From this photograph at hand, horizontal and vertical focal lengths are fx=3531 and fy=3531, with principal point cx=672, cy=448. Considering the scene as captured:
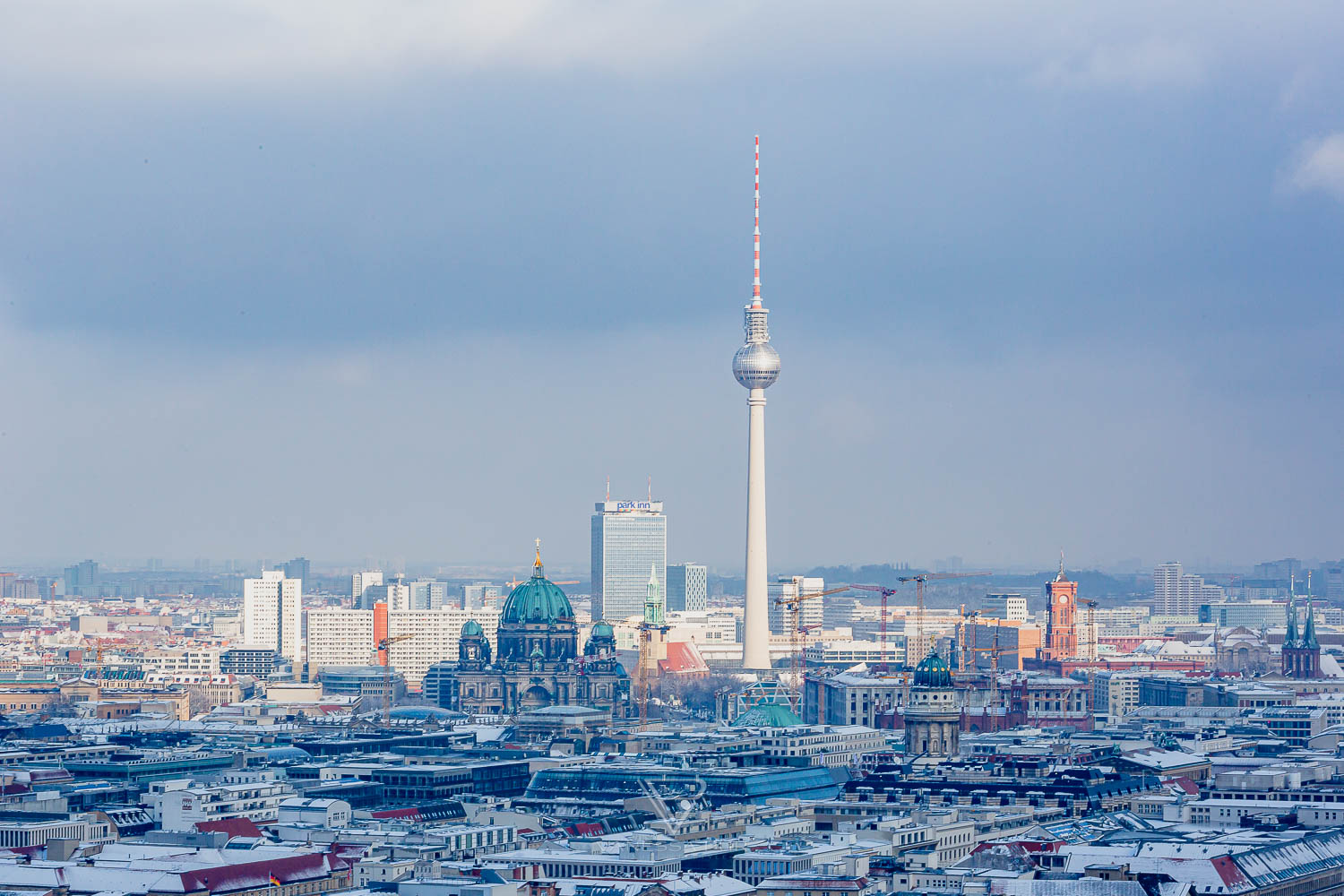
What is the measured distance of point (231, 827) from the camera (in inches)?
4528

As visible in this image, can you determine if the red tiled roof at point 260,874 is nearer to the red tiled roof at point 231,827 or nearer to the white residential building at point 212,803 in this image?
the red tiled roof at point 231,827

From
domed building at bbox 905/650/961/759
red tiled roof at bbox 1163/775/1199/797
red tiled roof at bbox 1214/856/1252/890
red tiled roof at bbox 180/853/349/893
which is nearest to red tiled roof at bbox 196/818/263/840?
red tiled roof at bbox 180/853/349/893

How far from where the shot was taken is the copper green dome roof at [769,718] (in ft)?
559

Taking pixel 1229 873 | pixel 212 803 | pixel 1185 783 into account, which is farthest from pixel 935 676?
pixel 1229 873

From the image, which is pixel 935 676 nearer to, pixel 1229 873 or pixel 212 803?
pixel 212 803

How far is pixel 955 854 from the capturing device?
115 m

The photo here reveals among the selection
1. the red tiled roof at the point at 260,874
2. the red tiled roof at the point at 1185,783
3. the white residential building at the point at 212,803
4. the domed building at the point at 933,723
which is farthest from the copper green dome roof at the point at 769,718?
the red tiled roof at the point at 260,874

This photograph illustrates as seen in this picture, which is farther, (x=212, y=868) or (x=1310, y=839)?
(x=1310, y=839)

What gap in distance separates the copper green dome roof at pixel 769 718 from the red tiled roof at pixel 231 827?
2116 inches

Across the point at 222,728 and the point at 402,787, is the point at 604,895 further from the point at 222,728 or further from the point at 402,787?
the point at 222,728

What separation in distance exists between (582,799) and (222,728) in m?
52.9

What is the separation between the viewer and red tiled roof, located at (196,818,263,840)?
4466 inches

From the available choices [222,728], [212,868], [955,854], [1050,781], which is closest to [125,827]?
[212,868]

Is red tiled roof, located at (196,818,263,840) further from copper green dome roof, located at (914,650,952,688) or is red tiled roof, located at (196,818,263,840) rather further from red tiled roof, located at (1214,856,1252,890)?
copper green dome roof, located at (914,650,952,688)
